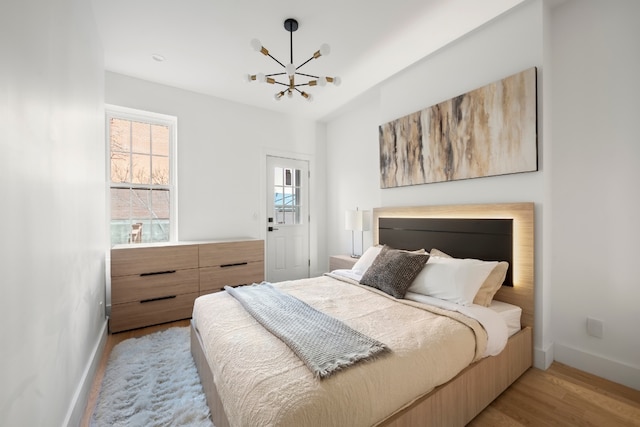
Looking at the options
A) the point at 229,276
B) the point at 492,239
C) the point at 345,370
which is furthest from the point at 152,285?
the point at 492,239

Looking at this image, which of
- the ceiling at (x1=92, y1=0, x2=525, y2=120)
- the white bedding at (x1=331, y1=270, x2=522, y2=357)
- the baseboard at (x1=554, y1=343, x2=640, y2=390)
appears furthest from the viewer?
the ceiling at (x1=92, y1=0, x2=525, y2=120)

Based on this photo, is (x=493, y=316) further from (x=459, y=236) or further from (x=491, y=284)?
(x=459, y=236)

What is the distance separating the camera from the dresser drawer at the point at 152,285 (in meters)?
2.75

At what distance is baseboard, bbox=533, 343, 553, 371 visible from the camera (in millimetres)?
2016

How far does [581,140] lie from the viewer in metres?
2.01

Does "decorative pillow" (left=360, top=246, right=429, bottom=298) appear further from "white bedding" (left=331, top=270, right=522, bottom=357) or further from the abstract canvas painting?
the abstract canvas painting

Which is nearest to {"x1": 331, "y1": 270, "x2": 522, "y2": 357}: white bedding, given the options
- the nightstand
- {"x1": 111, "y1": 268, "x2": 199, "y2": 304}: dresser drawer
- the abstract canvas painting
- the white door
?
the abstract canvas painting

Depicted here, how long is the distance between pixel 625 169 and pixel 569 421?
163cm

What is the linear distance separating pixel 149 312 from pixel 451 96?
12.3 ft

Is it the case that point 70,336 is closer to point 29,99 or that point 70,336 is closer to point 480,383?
point 29,99

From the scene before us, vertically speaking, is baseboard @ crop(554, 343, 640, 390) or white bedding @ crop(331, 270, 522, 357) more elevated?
white bedding @ crop(331, 270, 522, 357)

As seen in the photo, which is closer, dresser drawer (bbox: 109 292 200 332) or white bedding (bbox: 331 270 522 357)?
white bedding (bbox: 331 270 522 357)

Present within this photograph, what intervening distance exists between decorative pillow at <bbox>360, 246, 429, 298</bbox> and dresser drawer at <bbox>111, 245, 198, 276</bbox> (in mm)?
2005

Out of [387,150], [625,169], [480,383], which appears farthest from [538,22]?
[480,383]
